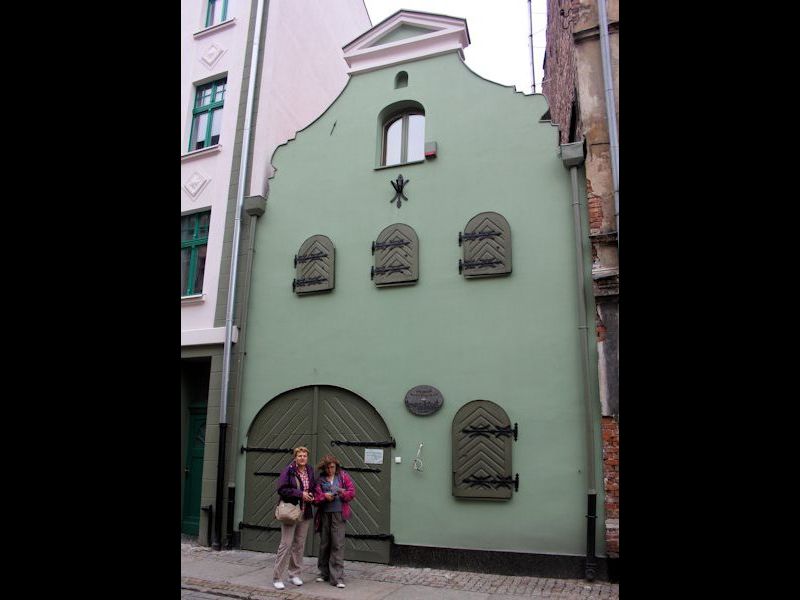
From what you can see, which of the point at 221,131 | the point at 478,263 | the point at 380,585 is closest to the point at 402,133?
the point at 478,263

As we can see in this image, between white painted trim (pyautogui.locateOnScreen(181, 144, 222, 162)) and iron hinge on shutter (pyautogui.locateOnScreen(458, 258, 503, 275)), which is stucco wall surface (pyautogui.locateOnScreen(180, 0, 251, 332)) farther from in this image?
iron hinge on shutter (pyautogui.locateOnScreen(458, 258, 503, 275))

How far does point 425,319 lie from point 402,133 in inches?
137

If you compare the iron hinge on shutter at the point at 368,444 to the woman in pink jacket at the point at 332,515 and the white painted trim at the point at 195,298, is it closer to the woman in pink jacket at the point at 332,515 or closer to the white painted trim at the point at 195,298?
the woman in pink jacket at the point at 332,515

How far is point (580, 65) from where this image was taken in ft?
31.0

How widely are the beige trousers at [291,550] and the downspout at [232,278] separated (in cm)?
266

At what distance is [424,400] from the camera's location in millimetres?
8969

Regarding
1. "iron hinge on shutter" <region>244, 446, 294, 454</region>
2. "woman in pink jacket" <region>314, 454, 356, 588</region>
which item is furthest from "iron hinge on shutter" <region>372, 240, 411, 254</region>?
"woman in pink jacket" <region>314, 454, 356, 588</region>

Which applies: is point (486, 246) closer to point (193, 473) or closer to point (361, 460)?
point (361, 460)

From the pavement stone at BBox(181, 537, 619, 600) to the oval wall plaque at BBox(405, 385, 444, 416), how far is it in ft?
7.02

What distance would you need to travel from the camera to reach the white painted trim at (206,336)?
1052cm

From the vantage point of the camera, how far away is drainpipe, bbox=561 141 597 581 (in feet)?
25.1
